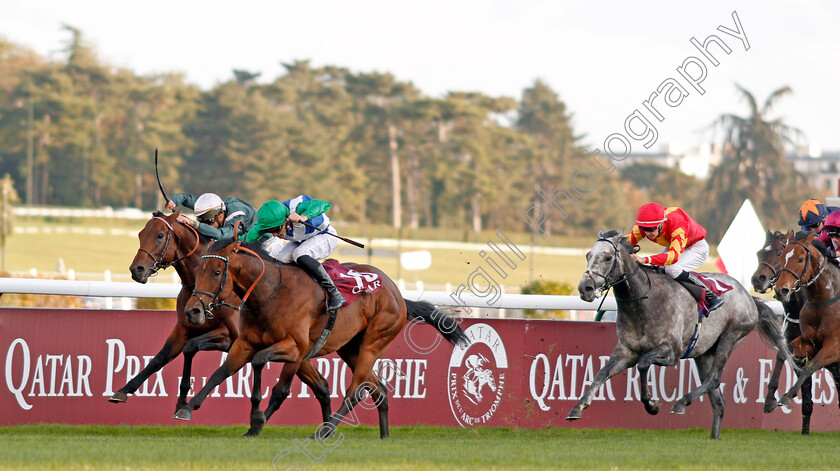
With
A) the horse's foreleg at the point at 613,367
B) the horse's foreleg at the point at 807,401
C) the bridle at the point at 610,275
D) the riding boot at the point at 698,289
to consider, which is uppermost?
the bridle at the point at 610,275

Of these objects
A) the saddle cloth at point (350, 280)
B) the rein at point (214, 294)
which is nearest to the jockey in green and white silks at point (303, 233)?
the saddle cloth at point (350, 280)

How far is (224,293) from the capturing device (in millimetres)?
5750

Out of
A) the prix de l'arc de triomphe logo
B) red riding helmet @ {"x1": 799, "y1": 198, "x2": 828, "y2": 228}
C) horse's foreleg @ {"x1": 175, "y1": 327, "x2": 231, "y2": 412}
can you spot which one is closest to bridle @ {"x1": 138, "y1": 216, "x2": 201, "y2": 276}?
horse's foreleg @ {"x1": 175, "y1": 327, "x2": 231, "y2": 412}

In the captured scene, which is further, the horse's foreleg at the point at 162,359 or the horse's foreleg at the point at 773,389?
the horse's foreleg at the point at 773,389

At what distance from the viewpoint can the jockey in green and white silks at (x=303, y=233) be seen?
6.27m

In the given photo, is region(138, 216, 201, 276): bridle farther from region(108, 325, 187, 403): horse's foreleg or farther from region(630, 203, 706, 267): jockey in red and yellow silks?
region(630, 203, 706, 267): jockey in red and yellow silks

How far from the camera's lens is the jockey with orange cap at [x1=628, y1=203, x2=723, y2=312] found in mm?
6883

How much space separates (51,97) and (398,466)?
2173 inches

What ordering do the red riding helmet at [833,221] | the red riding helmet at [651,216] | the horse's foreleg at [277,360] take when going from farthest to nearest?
the red riding helmet at [833,221]
the red riding helmet at [651,216]
the horse's foreleg at [277,360]

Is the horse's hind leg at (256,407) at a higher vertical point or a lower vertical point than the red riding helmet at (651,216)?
lower

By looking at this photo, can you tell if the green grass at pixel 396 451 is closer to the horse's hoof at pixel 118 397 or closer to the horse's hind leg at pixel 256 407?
the horse's hind leg at pixel 256 407

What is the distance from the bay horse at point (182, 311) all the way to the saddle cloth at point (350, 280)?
563 millimetres

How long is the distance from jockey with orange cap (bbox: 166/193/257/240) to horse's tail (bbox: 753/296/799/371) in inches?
155

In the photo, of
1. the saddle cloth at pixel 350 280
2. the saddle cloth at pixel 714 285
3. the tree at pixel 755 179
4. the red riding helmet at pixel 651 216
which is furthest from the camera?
the tree at pixel 755 179
